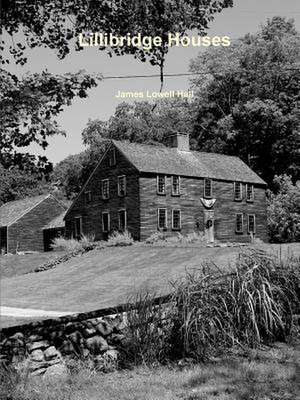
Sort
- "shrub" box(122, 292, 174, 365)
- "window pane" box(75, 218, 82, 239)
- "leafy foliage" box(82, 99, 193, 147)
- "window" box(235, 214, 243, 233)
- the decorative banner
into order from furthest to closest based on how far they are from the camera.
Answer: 1. "leafy foliage" box(82, 99, 193, 147)
2. "window pane" box(75, 218, 82, 239)
3. "window" box(235, 214, 243, 233)
4. the decorative banner
5. "shrub" box(122, 292, 174, 365)

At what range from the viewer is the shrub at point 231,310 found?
789 cm

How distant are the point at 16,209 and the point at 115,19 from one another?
50798 mm

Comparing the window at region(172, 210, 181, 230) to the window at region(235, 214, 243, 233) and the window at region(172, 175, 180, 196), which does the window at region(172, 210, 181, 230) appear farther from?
the window at region(235, 214, 243, 233)

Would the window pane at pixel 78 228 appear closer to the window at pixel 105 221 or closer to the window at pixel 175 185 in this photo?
the window at pixel 105 221

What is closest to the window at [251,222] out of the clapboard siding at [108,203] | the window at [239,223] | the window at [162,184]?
the window at [239,223]

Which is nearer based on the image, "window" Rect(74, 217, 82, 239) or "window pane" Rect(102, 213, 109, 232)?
"window pane" Rect(102, 213, 109, 232)

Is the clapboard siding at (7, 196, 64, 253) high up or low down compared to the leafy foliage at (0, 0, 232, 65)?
down

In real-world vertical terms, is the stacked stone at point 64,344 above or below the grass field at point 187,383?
above

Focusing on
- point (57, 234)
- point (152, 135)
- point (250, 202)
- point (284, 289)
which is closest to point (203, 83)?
point (152, 135)

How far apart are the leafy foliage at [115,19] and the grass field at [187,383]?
472 cm

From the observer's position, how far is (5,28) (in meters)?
8.41

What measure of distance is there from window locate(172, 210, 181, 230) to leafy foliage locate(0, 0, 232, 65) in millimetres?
35066

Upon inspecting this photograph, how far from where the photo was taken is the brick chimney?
47094 millimetres

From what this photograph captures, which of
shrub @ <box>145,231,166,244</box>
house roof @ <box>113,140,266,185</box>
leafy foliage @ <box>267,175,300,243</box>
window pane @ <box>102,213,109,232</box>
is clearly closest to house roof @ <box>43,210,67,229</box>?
window pane @ <box>102,213,109,232</box>
